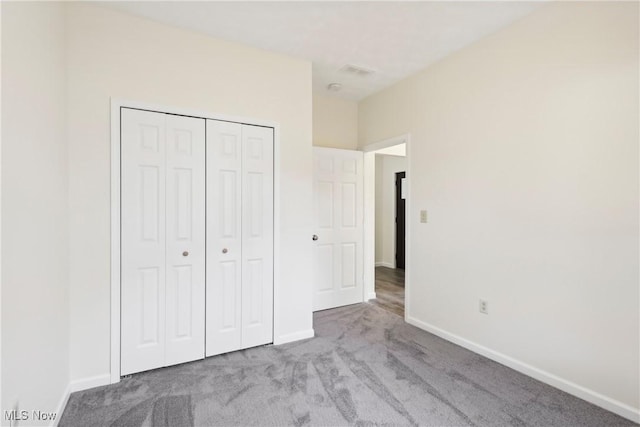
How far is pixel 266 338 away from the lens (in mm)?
2779

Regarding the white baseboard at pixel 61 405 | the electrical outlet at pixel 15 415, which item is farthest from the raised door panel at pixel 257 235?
the electrical outlet at pixel 15 415

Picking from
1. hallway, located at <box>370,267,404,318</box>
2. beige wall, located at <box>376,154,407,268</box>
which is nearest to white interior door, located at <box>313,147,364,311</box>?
hallway, located at <box>370,267,404,318</box>

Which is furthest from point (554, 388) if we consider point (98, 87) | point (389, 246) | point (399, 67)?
point (389, 246)

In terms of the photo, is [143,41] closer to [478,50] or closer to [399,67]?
[399,67]

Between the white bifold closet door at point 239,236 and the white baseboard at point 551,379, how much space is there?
5.66 feet

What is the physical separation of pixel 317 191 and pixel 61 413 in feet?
9.22

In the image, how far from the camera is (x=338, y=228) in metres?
3.84

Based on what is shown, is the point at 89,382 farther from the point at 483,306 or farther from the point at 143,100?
the point at 483,306

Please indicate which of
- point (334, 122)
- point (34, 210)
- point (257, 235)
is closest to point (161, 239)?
point (257, 235)

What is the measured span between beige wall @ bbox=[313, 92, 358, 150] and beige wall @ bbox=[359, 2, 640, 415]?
3.79 feet

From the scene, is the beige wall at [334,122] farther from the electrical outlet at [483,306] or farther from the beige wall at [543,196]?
the electrical outlet at [483,306]

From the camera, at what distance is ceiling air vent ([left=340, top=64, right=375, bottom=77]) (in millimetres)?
3086

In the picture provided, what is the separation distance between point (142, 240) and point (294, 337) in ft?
5.14

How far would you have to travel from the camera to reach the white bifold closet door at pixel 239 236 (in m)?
2.53
